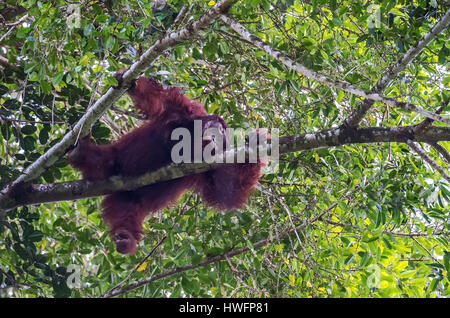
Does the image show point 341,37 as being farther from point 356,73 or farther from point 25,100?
point 25,100

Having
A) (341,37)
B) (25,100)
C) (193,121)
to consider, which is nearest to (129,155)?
(193,121)

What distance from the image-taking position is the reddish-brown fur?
16.7ft

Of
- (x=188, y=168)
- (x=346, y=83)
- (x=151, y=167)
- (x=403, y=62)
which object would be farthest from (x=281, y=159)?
(x=403, y=62)

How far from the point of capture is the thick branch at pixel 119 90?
385 centimetres

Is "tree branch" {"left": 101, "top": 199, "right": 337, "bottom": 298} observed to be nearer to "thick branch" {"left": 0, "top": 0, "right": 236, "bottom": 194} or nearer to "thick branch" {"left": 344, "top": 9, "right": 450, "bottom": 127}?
"thick branch" {"left": 344, "top": 9, "right": 450, "bottom": 127}

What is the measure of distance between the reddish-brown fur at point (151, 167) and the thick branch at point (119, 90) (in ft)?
1.40

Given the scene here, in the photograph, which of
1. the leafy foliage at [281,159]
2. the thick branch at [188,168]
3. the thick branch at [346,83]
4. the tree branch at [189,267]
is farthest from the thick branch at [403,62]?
the tree branch at [189,267]

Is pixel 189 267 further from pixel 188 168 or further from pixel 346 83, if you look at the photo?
pixel 346 83

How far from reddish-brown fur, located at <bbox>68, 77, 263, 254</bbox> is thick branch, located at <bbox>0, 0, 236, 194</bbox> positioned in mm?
426

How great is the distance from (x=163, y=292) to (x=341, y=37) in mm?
3170

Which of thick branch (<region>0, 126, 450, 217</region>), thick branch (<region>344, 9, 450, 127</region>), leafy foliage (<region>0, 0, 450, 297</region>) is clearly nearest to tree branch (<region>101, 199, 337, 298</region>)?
leafy foliage (<region>0, 0, 450, 297</region>)

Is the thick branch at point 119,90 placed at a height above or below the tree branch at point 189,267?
above

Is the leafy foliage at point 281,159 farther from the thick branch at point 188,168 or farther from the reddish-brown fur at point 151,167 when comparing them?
the thick branch at point 188,168

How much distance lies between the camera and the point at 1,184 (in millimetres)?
4789
